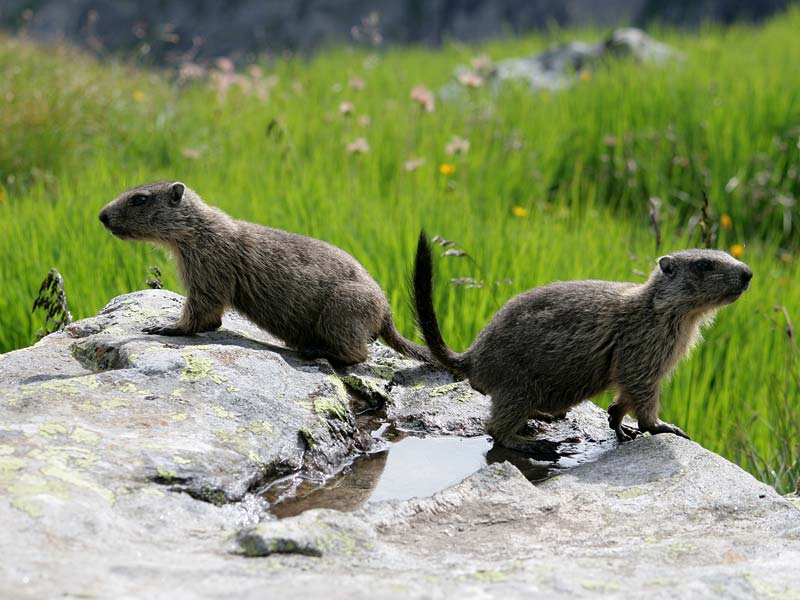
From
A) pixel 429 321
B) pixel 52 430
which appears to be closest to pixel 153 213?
pixel 429 321

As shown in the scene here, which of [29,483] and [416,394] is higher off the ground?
[29,483]

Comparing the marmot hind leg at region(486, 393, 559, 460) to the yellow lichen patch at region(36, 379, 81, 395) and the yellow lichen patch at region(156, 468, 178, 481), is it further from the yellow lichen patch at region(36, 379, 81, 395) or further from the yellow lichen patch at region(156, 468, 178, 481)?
the yellow lichen patch at region(36, 379, 81, 395)

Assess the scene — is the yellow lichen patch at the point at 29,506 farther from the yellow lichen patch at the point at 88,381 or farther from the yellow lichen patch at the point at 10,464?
the yellow lichen patch at the point at 88,381

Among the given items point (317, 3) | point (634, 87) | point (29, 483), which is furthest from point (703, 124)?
point (317, 3)

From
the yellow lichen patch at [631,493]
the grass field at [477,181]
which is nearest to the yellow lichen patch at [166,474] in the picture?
the yellow lichen patch at [631,493]

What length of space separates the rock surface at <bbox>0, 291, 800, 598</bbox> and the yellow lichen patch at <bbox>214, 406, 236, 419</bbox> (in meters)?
0.02

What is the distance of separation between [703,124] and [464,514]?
258 inches

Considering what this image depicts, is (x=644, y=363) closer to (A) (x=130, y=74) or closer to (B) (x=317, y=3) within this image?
(A) (x=130, y=74)

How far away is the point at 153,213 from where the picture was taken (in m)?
4.60

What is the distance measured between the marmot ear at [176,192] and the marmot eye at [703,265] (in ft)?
7.38

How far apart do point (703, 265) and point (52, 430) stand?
2.39 meters

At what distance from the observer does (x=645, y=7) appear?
869 inches

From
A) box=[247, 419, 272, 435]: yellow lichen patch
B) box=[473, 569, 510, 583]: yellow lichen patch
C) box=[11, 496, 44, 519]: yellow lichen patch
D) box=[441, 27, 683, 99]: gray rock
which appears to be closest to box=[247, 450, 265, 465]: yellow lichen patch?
box=[247, 419, 272, 435]: yellow lichen patch

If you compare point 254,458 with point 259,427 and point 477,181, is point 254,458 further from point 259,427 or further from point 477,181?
point 477,181
